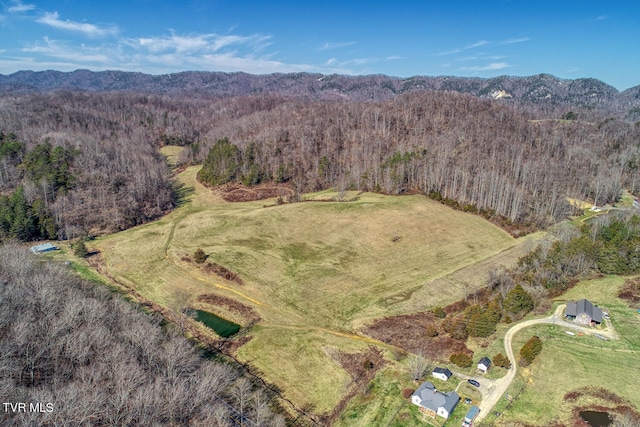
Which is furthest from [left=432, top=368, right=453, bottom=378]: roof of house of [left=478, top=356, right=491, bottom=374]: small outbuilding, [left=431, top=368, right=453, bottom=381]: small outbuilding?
[left=478, top=356, right=491, bottom=374]: small outbuilding

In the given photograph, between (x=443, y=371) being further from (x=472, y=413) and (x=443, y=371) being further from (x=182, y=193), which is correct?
(x=182, y=193)

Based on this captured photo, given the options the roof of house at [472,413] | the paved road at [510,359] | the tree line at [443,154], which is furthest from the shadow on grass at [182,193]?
the roof of house at [472,413]

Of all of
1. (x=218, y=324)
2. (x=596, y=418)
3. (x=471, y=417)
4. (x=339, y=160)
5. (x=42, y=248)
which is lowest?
(x=218, y=324)

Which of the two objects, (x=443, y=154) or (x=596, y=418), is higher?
(x=443, y=154)

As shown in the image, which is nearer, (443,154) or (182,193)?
(443,154)

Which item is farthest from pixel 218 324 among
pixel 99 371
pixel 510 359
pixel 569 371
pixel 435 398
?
pixel 569 371

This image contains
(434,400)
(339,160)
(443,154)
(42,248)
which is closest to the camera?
(434,400)

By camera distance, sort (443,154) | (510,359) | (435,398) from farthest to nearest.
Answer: (443,154) < (510,359) < (435,398)

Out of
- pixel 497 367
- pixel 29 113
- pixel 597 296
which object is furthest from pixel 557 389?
pixel 29 113
